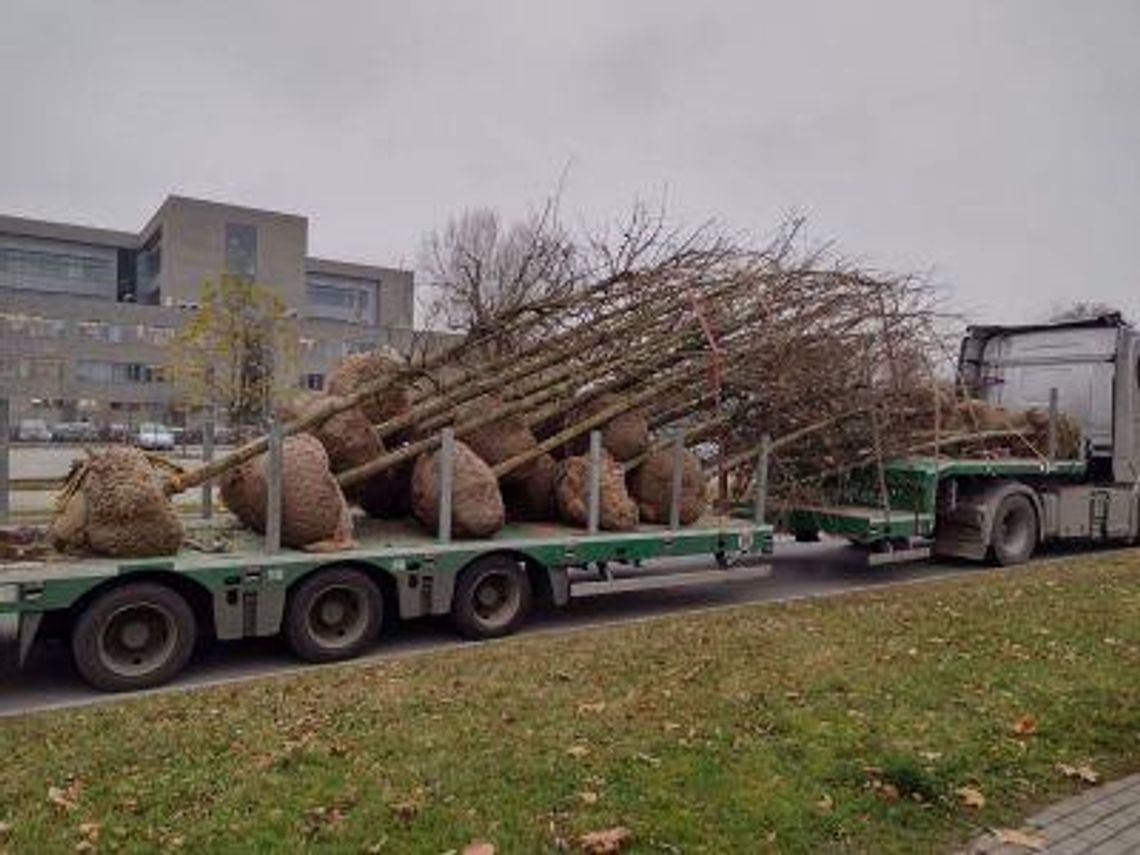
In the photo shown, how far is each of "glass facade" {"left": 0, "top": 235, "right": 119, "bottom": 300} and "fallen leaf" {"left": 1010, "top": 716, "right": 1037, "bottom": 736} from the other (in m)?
104

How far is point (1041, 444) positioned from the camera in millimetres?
14117

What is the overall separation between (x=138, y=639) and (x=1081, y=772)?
19.4 feet

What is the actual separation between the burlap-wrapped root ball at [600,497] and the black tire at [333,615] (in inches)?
87.6

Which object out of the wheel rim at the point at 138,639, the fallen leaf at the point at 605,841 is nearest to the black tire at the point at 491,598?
the wheel rim at the point at 138,639

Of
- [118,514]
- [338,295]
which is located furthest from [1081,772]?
[338,295]

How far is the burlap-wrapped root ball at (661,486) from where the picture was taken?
408 inches

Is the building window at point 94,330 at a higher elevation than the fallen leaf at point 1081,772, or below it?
higher

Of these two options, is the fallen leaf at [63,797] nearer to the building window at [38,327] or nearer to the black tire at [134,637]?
the black tire at [134,637]

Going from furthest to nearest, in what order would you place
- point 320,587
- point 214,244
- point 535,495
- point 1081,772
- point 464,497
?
point 214,244
point 535,495
point 464,497
point 320,587
point 1081,772

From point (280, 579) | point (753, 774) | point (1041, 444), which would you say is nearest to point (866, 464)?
point (1041, 444)

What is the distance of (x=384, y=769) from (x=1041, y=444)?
468 inches

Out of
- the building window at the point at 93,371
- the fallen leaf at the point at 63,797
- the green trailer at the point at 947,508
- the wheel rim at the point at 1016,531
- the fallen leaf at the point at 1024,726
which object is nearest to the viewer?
the fallen leaf at the point at 63,797

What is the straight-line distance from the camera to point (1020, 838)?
428cm

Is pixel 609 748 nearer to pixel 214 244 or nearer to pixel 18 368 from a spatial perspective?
pixel 18 368
